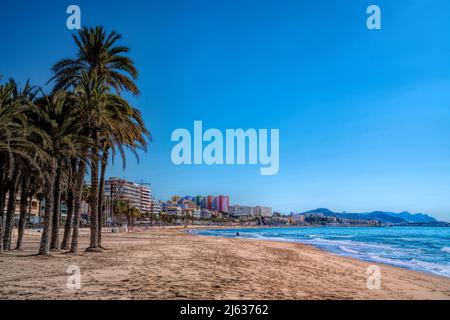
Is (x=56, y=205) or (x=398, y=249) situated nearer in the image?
(x=56, y=205)

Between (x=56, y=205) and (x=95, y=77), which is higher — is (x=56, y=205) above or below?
below

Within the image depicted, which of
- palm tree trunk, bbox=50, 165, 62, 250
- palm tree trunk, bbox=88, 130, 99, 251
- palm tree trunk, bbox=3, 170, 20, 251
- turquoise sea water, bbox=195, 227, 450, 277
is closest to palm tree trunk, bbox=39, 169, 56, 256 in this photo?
palm tree trunk, bbox=50, 165, 62, 250

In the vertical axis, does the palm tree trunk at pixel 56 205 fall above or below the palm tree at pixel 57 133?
below

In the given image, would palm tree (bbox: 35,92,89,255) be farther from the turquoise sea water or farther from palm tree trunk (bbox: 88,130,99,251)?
the turquoise sea water

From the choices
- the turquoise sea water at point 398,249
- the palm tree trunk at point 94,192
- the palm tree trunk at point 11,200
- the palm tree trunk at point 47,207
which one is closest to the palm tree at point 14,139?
the palm tree trunk at point 11,200

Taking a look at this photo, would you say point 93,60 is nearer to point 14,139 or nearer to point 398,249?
point 14,139

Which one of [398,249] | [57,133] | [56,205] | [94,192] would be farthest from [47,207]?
[398,249]

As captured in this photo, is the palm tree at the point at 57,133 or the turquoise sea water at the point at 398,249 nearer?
the palm tree at the point at 57,133

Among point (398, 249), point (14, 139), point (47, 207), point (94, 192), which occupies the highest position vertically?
point (14, 139)

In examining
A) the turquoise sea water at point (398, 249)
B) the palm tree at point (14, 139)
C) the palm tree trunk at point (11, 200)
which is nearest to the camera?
the palm tree at point (14, 139)

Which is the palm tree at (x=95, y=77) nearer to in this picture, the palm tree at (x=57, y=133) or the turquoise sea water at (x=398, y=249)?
the palm tree at (x=57, y=133)

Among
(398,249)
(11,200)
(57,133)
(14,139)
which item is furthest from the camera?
(398,249)

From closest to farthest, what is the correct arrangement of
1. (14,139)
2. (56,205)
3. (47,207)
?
(14,139), (47,207), (56,205)

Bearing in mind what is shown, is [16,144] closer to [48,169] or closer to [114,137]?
[48,169]
